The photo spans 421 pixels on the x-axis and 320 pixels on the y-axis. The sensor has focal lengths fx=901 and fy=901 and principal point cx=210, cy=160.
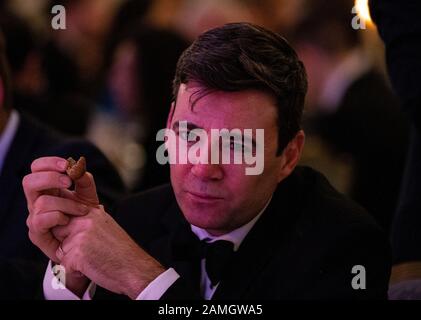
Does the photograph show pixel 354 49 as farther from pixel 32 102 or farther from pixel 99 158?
pixel 99 158

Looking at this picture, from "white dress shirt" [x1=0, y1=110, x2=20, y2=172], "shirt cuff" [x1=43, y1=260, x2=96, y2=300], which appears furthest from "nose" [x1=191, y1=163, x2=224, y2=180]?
"white dress shirt" [x1=0, y1=110, x2=20, y2=172]

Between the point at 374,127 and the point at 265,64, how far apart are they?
72.4 inches

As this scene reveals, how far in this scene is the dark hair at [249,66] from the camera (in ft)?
5.08

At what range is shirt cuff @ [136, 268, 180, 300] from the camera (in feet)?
5.14

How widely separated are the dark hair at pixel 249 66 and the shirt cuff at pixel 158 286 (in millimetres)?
308

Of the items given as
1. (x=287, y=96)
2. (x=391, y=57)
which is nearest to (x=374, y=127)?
(x=391, y=57)

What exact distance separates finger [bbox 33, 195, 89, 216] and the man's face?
0.19 m

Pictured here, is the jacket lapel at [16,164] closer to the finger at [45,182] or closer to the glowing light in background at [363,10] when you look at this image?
the finger at [45,182]

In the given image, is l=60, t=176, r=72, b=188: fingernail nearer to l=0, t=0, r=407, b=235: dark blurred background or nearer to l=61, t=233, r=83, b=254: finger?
l=61, t=233, r=83, b=254: finger

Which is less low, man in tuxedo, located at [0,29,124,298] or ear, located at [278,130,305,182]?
ear, located at [278,130,305,182]

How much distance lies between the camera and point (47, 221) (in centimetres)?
155

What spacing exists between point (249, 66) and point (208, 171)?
193 mm

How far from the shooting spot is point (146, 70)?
339 cm

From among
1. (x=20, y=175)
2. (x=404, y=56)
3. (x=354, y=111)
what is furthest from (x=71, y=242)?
(x=354, y=111)
